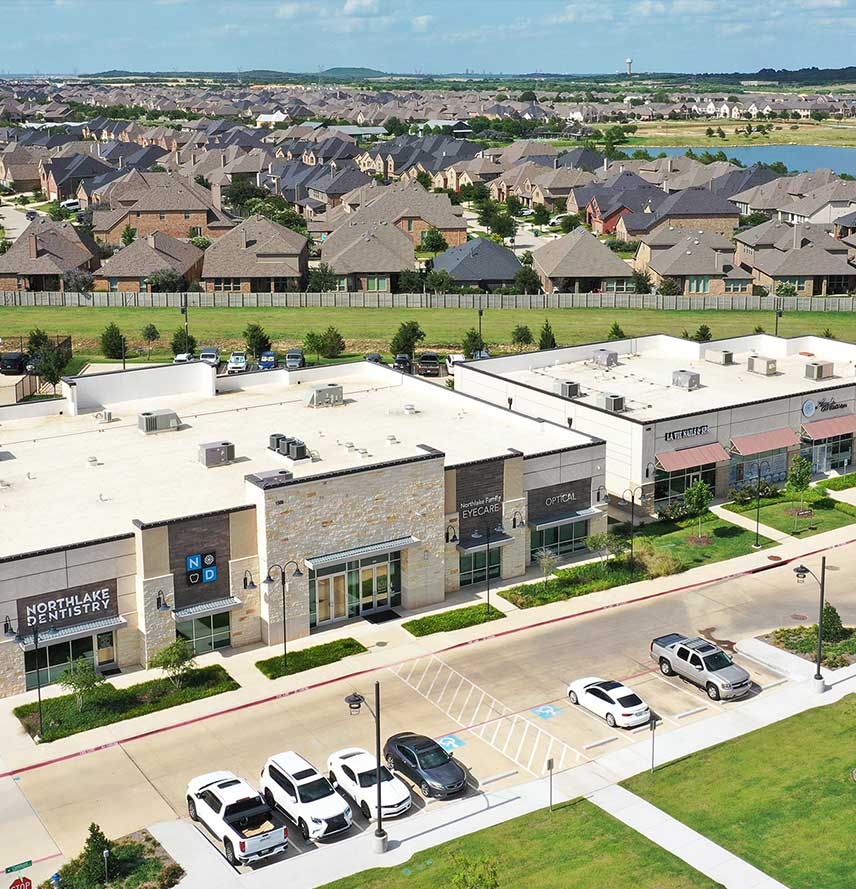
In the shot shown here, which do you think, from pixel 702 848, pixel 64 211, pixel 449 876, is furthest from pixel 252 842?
pixel 64 211

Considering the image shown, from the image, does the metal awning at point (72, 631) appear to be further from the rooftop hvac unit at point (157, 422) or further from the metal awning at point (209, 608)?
the rooftop hvac unit at point (157, 422)

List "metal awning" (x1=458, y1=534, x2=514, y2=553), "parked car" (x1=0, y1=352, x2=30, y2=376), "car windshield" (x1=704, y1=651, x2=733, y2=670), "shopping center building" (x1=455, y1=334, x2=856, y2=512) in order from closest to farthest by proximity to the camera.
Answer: "car windshield" (x1=704, y1=651, x2=733, y2=670) → "metal awning" (x1=458, y1=534, x2=514, y2=553) → "shopping center building" (x1=455, y1=334, x2=856, y2=512) → "parked car" (x1=0, y1=352, x2=30, y2=376)

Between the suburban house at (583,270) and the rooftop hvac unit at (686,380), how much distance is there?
54.4 meters

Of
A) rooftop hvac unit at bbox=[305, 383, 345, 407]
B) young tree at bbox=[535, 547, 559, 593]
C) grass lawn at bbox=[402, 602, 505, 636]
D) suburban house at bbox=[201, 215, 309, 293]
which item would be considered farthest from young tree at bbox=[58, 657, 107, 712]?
suburban house at bbox=[201, 215, 309, 293]

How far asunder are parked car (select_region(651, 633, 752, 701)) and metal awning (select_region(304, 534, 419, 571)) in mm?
10918

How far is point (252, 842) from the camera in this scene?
3306 centimetres

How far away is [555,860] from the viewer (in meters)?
33.1

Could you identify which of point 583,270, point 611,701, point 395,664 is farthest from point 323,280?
point 611,701

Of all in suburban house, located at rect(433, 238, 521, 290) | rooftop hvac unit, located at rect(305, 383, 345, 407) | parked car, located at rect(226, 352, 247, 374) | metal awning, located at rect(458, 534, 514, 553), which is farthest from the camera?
suburban house, located at rect(433, 238, 521, 290)

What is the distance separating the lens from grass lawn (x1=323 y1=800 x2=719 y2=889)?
32.2 metres

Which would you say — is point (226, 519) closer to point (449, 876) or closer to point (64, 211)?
point (449, 876)

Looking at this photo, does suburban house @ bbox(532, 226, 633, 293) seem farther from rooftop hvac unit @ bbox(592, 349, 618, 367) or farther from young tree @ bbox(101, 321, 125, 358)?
rooftop hvac unit @ bbox(592, 349, 618, 367)

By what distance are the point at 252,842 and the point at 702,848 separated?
41.2 ft

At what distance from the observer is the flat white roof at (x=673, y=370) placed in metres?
67.2
